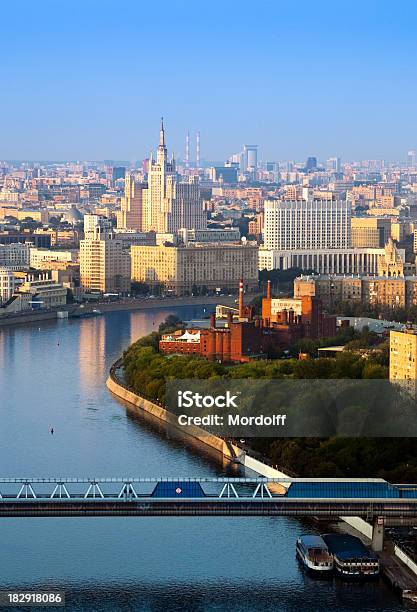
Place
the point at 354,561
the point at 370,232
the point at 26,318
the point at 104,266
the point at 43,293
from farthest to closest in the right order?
the point at 370,232
the point at 104,266
the point at 43,293
the point at 26,318
the point at 354,561

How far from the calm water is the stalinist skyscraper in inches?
952

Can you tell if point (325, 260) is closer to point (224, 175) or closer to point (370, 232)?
point (370, 232)

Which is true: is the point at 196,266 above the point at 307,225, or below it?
below

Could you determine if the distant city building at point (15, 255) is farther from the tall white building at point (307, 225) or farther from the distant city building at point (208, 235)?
the tall white building at point (307, 225)

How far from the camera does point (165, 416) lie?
46.2 feet

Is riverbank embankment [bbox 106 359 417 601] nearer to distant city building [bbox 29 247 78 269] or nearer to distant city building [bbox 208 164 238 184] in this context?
distant city building [bbox 29 247 78 269]

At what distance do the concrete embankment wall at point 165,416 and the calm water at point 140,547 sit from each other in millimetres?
147

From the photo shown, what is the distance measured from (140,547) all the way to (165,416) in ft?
13.3

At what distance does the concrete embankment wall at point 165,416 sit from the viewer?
1270 centimetres

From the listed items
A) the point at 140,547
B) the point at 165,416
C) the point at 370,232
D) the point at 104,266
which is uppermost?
the point at 370,232

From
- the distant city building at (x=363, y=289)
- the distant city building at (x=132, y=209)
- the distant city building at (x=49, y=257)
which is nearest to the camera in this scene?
the distant city building at (x=363, y=289)

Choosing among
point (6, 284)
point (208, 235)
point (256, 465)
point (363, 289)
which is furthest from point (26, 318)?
point (256, 465)

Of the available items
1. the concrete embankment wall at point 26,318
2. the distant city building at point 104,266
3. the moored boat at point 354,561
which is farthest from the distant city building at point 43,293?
the moored boat at point 354,561

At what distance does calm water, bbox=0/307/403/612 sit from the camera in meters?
9.24
